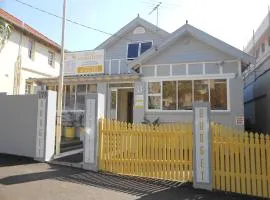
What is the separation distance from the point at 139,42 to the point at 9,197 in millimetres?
15825

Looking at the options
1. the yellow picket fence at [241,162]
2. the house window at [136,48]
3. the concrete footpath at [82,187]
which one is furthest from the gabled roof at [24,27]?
the yellow picket fence at [241,162]

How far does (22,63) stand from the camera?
760 inches

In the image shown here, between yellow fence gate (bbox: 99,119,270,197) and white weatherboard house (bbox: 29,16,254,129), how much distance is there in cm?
606

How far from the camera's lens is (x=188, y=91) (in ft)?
45.9

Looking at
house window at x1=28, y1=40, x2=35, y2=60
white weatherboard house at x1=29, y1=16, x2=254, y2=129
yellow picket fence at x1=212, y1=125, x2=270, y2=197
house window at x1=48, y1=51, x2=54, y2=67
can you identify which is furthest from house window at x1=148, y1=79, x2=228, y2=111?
house window at x1=48, y1=51, x2=54, y2=67

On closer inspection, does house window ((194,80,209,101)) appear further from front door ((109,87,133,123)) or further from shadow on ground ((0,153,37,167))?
shadow on ground ((0,153,37,167))

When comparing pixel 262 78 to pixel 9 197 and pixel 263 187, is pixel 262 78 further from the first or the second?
pixel 9 197

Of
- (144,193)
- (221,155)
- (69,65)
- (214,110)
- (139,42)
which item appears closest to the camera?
(144,193)

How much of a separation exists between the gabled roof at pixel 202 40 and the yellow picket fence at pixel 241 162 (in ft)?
22.1

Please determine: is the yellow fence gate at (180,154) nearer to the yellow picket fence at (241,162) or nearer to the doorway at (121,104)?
the yellow picket fence at (241,162)

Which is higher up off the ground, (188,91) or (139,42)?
(139,42)

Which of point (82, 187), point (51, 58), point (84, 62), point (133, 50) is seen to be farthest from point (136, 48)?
point (82, 187)

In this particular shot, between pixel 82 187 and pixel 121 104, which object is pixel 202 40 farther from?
pixel 82 187

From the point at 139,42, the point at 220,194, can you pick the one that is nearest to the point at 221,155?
the point at 220,194
